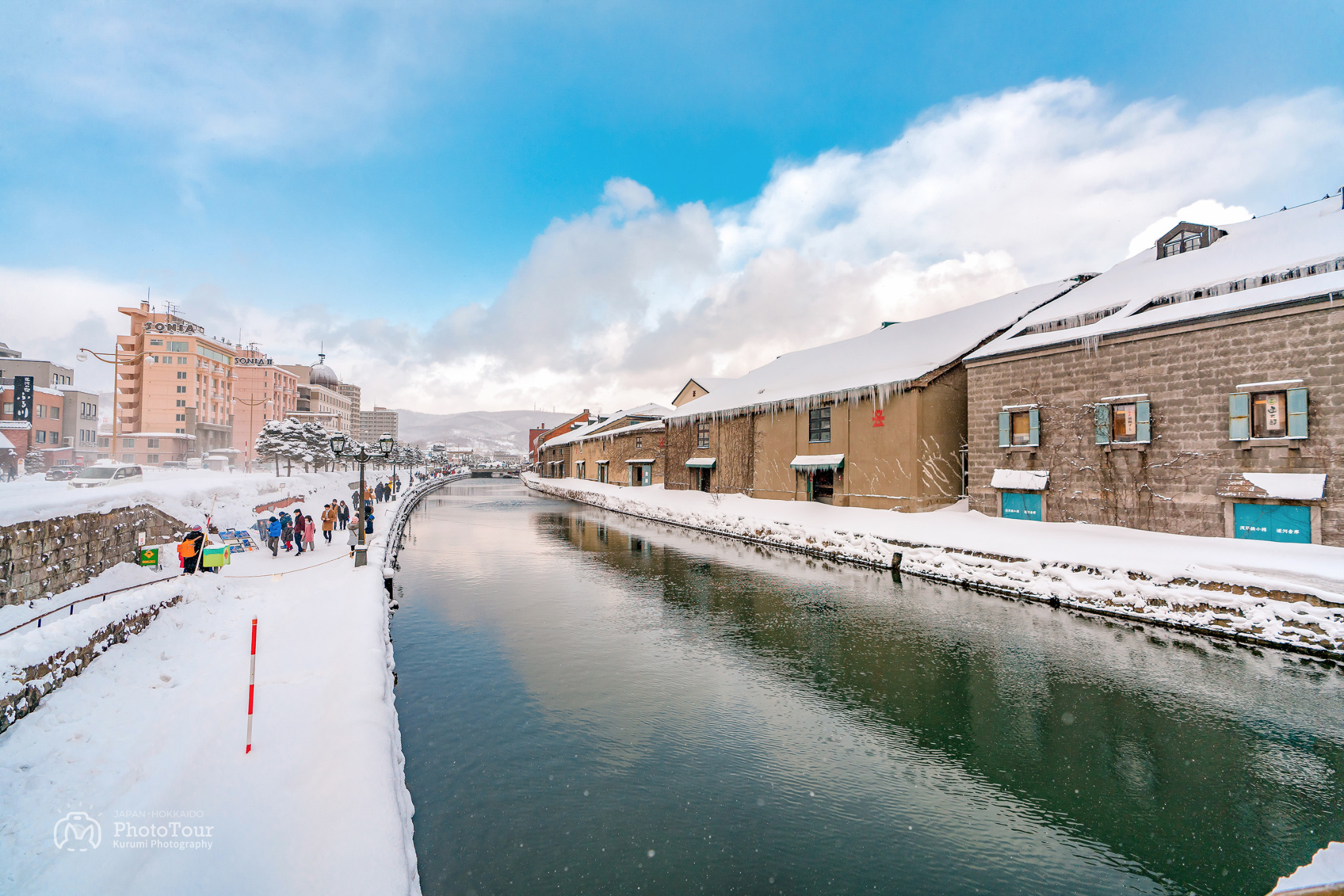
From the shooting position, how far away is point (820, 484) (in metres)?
30.6

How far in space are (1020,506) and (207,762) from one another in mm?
22900

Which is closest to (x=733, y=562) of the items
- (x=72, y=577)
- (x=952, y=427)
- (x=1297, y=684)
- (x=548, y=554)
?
(x=548, y=554)

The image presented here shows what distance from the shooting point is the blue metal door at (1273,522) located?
47.3ft

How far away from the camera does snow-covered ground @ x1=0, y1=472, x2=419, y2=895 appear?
446 centimetres

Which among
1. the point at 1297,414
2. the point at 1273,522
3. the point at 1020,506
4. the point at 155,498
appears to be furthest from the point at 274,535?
the point at 1297,414

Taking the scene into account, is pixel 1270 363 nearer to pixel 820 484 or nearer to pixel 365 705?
pixel 820 484

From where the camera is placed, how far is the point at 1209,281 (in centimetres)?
1714

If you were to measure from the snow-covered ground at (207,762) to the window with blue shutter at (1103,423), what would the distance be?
20745 millimetres

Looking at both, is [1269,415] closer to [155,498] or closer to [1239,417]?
[1239,417]

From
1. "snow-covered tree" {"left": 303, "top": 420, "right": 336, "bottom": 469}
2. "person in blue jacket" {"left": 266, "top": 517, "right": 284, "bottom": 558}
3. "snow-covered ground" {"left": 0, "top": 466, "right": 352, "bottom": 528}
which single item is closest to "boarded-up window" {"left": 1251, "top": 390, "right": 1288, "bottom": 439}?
"snow-covered ground" {"left": 0, "top": 466, "right": 352, "bottom": 528}

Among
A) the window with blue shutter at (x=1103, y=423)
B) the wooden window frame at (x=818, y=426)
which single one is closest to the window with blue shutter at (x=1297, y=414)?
the window with blue shutter at (x=1103, y=423)

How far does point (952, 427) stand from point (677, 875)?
78.4 ft

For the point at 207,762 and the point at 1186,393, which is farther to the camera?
the point at 1186,393

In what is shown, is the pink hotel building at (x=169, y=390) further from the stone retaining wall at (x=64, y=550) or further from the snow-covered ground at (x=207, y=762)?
the snow-covered ground at (x=207, y=762)
